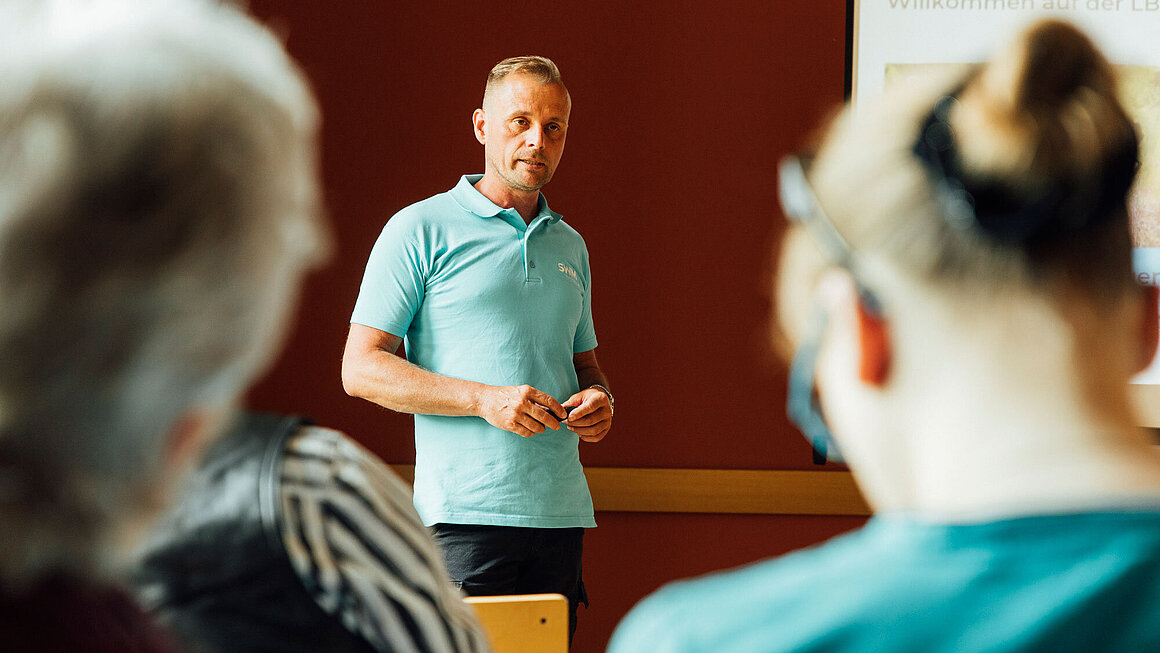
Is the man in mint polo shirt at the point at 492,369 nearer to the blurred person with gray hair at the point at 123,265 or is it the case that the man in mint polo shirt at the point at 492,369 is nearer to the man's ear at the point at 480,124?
the man's ear at the point at 480,124

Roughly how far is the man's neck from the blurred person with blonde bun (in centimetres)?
186

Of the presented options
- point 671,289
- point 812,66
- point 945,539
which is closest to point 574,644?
point 671,289

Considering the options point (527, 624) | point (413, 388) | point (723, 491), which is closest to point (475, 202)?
point (413, 388)

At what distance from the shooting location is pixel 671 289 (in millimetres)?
3184

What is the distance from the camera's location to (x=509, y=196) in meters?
2.41

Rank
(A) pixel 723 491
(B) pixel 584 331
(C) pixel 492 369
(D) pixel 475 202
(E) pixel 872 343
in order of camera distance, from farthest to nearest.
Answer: (A) pixel 723 491
(B) pixel 584 331
(D) pixel 475 202
(C) pixel 492 369
(E) pixel 872 343

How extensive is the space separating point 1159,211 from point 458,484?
2277 mm

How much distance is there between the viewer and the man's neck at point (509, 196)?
7.90 feet

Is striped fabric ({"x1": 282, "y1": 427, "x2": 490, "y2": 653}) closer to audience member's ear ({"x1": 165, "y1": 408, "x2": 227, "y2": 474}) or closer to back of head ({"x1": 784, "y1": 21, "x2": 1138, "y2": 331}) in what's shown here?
audience member's ear ({"x1": 165, "y1": 408, "x2": 227, "y2": 474})

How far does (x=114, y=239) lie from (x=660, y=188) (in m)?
2.79

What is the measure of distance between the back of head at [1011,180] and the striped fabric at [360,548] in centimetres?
38

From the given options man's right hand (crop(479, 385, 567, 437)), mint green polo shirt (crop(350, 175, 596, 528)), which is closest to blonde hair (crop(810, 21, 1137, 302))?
man's right hand (crop(479, 385, 567, 437))

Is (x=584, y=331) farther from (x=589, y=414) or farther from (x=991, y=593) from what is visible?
(x=991, y=593)

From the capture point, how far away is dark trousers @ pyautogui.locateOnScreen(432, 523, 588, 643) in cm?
213
